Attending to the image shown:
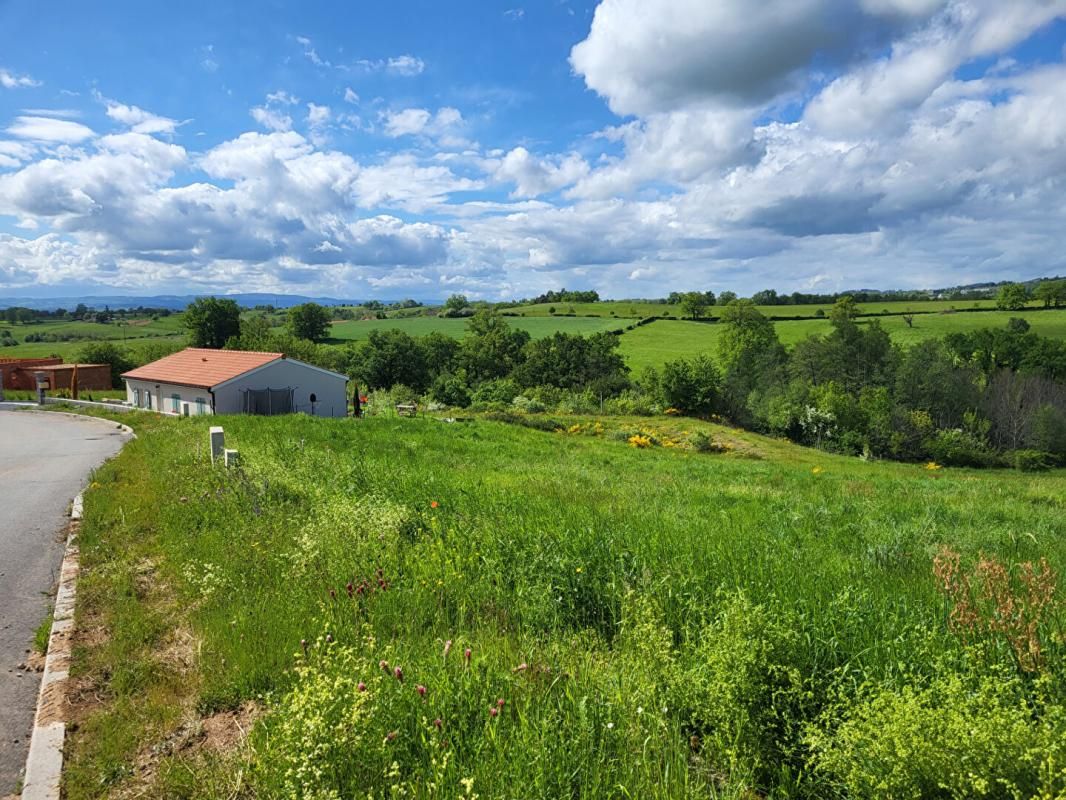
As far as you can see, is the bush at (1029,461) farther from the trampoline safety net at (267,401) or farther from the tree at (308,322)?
the tree at (308,322)

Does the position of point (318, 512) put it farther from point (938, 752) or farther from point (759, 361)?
point (759, 361)

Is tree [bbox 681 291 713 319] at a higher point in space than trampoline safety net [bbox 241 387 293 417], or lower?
higher

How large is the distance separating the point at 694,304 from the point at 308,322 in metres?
69.3

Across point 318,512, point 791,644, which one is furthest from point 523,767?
point 318,512

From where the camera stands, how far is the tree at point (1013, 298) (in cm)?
10225

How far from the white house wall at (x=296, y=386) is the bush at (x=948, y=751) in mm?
39279

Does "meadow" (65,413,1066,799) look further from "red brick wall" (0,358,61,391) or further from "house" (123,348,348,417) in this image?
"red brick wall" (0,358,61,391)

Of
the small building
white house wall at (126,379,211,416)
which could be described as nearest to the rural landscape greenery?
white house wall at (126,379,211,416)

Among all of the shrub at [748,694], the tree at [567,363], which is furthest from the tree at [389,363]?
the shrub at [748,694]

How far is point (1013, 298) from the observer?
336 feet

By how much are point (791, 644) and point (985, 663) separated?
3.65 ft

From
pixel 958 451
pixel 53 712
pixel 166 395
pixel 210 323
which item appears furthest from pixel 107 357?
pixel 958 451

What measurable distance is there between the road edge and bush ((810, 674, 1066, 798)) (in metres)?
4.39

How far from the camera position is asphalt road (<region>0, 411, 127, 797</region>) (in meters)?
4.50
